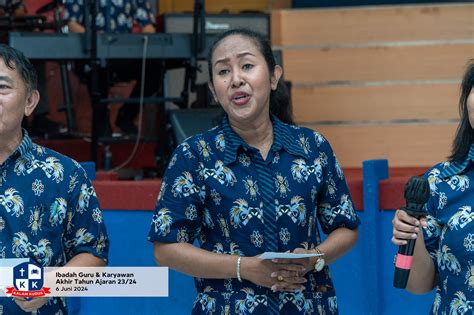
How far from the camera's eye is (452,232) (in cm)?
239

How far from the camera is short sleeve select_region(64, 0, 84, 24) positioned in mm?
6887

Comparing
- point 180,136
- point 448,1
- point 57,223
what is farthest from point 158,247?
point 448,1

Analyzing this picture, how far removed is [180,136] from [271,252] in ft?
10.8

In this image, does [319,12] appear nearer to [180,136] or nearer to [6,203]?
[180,136]

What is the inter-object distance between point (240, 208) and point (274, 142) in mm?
233


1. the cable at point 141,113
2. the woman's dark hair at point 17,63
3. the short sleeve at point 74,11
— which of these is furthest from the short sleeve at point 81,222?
the short sleeve at point 74,11

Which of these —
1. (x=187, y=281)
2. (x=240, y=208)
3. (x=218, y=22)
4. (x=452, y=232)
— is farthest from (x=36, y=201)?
(x=218, y=22)

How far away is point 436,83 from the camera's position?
7.27 metres

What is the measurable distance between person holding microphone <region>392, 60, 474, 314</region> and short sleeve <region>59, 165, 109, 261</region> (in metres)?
0.82

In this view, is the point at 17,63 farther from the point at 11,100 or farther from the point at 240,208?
the point at 240,208

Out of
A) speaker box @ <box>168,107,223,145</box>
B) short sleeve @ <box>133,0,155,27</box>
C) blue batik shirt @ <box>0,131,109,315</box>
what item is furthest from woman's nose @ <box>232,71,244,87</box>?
short sleeve @ <box>133,0,155,27</box>

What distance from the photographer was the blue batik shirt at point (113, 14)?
6824 mm

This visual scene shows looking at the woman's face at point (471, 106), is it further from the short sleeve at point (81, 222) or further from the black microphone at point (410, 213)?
the short sleeve at point (81, 222)

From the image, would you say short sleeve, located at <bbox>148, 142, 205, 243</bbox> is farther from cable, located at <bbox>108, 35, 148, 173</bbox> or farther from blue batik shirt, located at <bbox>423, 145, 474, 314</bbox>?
cable, located at <bbox>108, 35, 148, 173</bbox>
